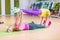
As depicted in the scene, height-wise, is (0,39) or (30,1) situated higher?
(30,1)

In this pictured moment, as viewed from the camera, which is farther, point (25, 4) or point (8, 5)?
point (25, 4)

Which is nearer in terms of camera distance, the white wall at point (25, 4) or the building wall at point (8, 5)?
the building wall at point (8, 5)

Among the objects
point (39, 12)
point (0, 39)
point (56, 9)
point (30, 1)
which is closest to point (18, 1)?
point (30, 1)

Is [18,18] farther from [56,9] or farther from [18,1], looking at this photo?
[18,1]

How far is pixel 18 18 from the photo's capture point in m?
2.89

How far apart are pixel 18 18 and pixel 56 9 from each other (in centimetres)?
318

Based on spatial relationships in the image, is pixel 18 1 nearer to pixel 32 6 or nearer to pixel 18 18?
pixel 32 6

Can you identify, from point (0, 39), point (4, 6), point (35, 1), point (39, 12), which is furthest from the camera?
point (35, 1)

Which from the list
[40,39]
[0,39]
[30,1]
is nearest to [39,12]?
[40,39]

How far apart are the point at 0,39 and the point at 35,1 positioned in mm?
5323

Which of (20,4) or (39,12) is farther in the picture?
(20,4)

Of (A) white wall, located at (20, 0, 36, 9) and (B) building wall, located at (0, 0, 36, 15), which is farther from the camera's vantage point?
(A) white wall, located at (20, 0, 36, 9)

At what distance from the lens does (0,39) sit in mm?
2178

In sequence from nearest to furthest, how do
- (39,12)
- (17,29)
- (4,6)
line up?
(17,29), (39,12), (4,6)
